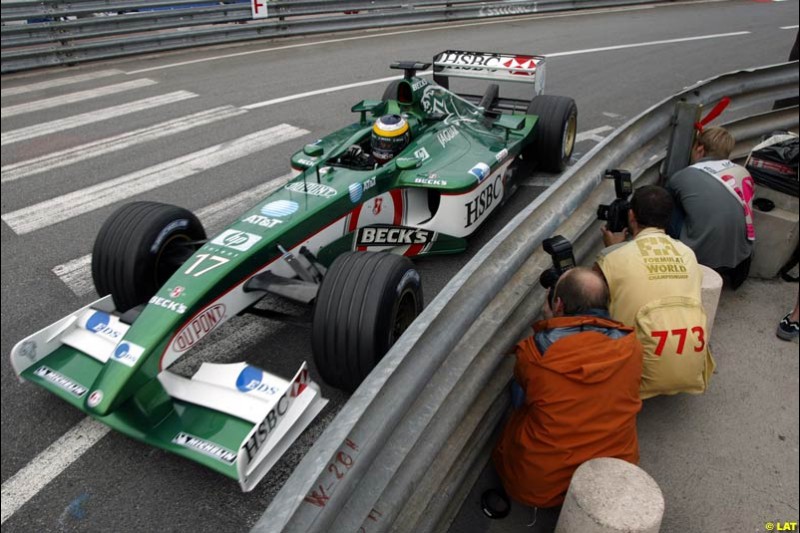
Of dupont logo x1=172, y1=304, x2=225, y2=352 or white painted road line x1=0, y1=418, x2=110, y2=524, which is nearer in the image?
white painted road line x1=0, y1=418, x2=110, y2=524

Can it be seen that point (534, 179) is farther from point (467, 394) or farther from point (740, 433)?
point (467, 394)

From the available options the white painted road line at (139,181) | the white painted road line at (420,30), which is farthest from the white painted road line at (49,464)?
the white painted road line at (420,30)

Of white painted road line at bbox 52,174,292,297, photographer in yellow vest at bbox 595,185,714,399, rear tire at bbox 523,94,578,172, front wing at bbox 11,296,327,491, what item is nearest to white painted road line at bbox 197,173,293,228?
white painted road line at bbox 52,174,292,297

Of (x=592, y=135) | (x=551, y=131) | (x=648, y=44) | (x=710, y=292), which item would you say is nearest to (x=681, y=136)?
(x=551, y=131)

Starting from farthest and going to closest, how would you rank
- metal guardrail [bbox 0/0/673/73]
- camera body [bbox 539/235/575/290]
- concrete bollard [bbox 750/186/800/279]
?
metal guardrail [bbox 0/0/673/73], concrete bollard [bbox 750/186/800/279], camera body [bbox 539/235/575/290]

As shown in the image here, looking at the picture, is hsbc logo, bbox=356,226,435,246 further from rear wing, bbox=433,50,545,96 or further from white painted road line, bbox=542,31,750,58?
white painted road line, bbox=542,31,750,58

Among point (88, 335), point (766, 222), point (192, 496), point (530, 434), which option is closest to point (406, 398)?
point (530, 434)

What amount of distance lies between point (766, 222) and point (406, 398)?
348cm

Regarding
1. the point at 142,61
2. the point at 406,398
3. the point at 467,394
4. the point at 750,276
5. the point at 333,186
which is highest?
the point at 142,61

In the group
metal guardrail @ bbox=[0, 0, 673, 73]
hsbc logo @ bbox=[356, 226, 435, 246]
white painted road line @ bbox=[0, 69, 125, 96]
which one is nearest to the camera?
hsbc logo @ bbox=[356, 226, 435, 246]

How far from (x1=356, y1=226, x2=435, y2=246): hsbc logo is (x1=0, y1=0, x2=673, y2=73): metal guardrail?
9147 mm

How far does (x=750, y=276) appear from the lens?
4508 mm

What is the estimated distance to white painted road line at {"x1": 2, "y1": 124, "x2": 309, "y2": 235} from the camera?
19.3 feet

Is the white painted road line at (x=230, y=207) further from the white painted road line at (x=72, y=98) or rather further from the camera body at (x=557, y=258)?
the white painted road line at (x=72, y=98)
